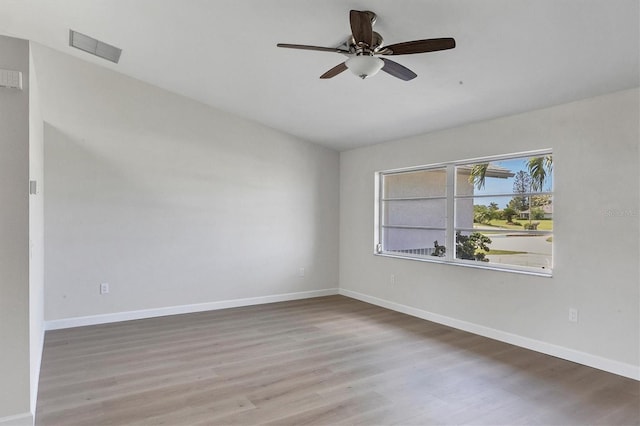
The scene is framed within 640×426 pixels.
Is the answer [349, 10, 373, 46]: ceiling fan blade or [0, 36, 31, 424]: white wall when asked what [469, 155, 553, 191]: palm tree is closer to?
[349, 10, 373, 46]: ceiling fan blade

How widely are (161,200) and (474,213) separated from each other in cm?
402

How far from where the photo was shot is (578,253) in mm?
3537

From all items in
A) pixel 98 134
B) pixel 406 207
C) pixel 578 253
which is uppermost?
pixel 98 134

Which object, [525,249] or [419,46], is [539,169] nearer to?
[525,249]

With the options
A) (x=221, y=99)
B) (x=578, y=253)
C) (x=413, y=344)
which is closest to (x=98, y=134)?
(x=221, y=99)

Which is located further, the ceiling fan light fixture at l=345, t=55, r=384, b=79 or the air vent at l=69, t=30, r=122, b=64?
the air vent at l=69, t=30, r=122, b=64

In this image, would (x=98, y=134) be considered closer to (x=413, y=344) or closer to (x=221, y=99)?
(x=221, y=99)

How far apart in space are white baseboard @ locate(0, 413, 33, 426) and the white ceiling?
3127mm

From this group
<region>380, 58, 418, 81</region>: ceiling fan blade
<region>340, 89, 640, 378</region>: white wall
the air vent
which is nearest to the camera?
<region>380, 58, 418, 81</region>: ceiling fan blade

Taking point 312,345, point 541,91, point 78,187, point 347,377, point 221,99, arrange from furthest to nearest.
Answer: point 221,99 → point 78,187 → point 312,345 → point 541,91 → point 347,377

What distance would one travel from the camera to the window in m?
3.97

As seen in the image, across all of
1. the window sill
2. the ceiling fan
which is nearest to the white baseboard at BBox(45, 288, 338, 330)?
the window sill

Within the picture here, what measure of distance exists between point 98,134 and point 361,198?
380 cm

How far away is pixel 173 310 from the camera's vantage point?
5098 mm
